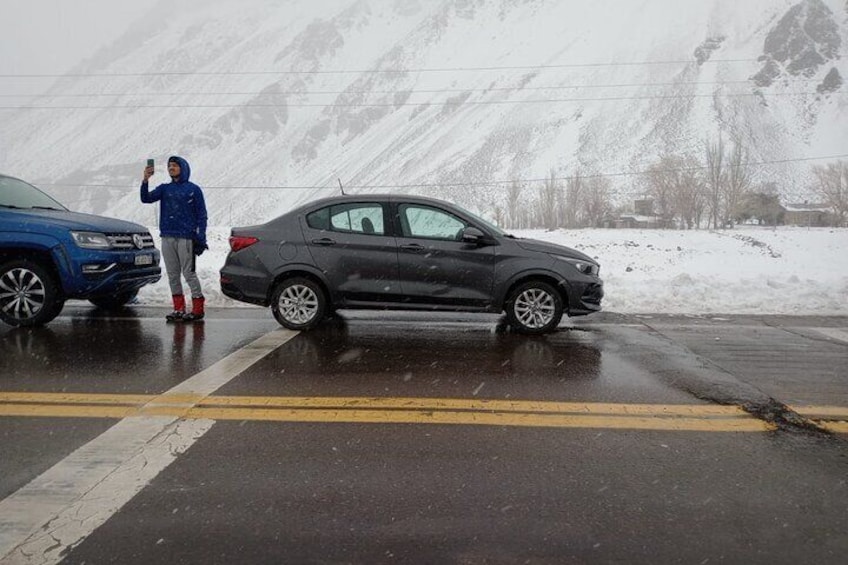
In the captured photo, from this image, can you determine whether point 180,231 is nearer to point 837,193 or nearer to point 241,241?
point 241,241

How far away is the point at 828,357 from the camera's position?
6.01 metres

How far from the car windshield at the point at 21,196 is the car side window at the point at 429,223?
4584 millimetres

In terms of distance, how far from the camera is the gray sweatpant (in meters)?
7.80

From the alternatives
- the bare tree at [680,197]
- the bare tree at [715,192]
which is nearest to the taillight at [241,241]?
the bare tree at [680,197]

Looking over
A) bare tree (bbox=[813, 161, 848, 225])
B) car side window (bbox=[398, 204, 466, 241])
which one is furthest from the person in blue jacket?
bare tree (bbox=[813, 161, 848, 225])

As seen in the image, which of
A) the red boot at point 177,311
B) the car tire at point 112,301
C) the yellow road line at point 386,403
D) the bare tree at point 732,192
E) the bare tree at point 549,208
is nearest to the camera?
the yellow road line at point 386,403

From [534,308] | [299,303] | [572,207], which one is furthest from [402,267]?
[572,207]

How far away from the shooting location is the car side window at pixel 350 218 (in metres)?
7.21

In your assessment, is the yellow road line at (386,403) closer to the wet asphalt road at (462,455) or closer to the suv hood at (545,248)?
the wet asphalt road at (462,455)

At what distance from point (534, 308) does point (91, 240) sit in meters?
5.09

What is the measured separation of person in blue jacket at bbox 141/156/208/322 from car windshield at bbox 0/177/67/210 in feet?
4.36

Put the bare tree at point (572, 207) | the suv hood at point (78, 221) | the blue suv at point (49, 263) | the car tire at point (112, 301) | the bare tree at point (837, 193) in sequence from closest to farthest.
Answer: the blue suv at point (49, 263), the suv hood at point (78, 221), the car tire at point (112, 301), the bare tree at point (837, 193), the bare tree at point (572, 207)

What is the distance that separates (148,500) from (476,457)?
170cm

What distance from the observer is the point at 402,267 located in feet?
23.1
